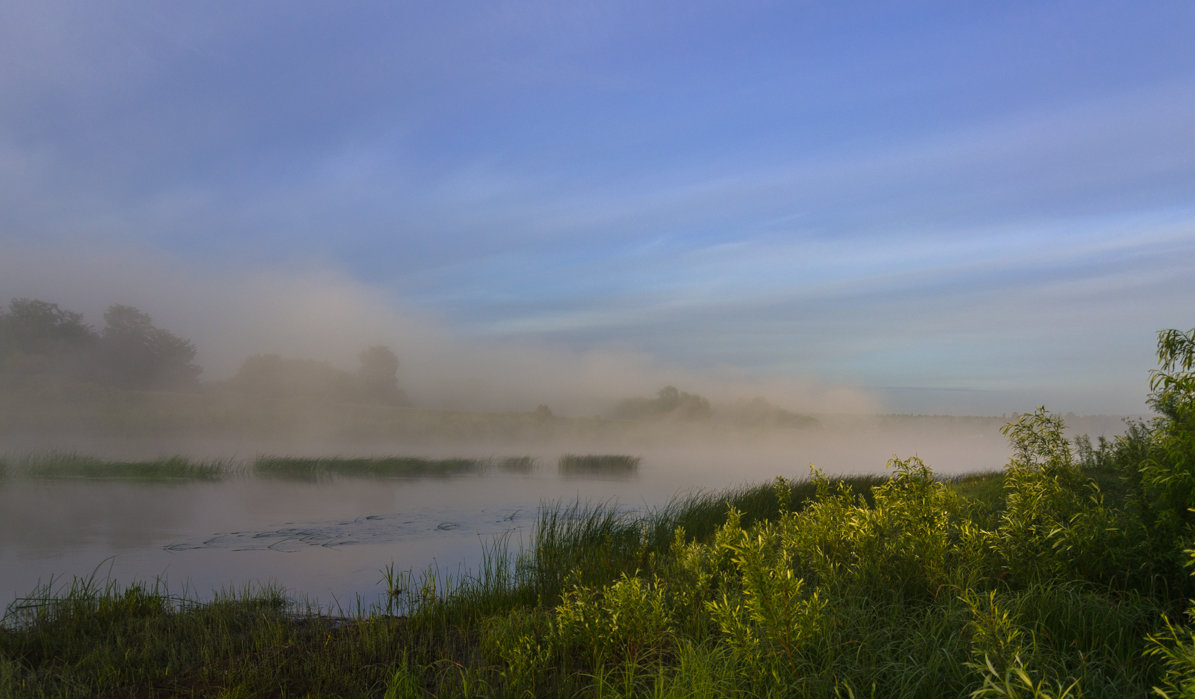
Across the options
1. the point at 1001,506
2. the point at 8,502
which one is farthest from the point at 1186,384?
the point at 8,502

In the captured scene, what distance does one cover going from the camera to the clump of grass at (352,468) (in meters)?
25.0

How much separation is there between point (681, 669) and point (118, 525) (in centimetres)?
1566

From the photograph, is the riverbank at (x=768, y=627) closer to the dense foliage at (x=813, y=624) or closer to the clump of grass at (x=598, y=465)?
the dense foliage at (x=813, y=624)

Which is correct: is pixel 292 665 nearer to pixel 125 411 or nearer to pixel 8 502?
pixel 8 502

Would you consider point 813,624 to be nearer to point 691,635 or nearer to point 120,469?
point 691,635

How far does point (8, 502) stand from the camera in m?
17.1

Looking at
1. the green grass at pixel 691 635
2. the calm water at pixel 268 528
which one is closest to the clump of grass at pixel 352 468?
the calm water at pixel 268 528

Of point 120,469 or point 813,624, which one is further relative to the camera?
point 120,469

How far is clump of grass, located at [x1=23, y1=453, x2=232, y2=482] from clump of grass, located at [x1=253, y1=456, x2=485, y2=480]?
1811 mm

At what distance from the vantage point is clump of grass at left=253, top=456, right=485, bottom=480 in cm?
Result: 2495

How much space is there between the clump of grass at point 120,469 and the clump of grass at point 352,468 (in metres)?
1.81

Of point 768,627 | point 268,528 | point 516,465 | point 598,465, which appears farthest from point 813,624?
point 598,465

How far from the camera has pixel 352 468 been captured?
26297 millimetres

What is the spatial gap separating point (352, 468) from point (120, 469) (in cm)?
814
